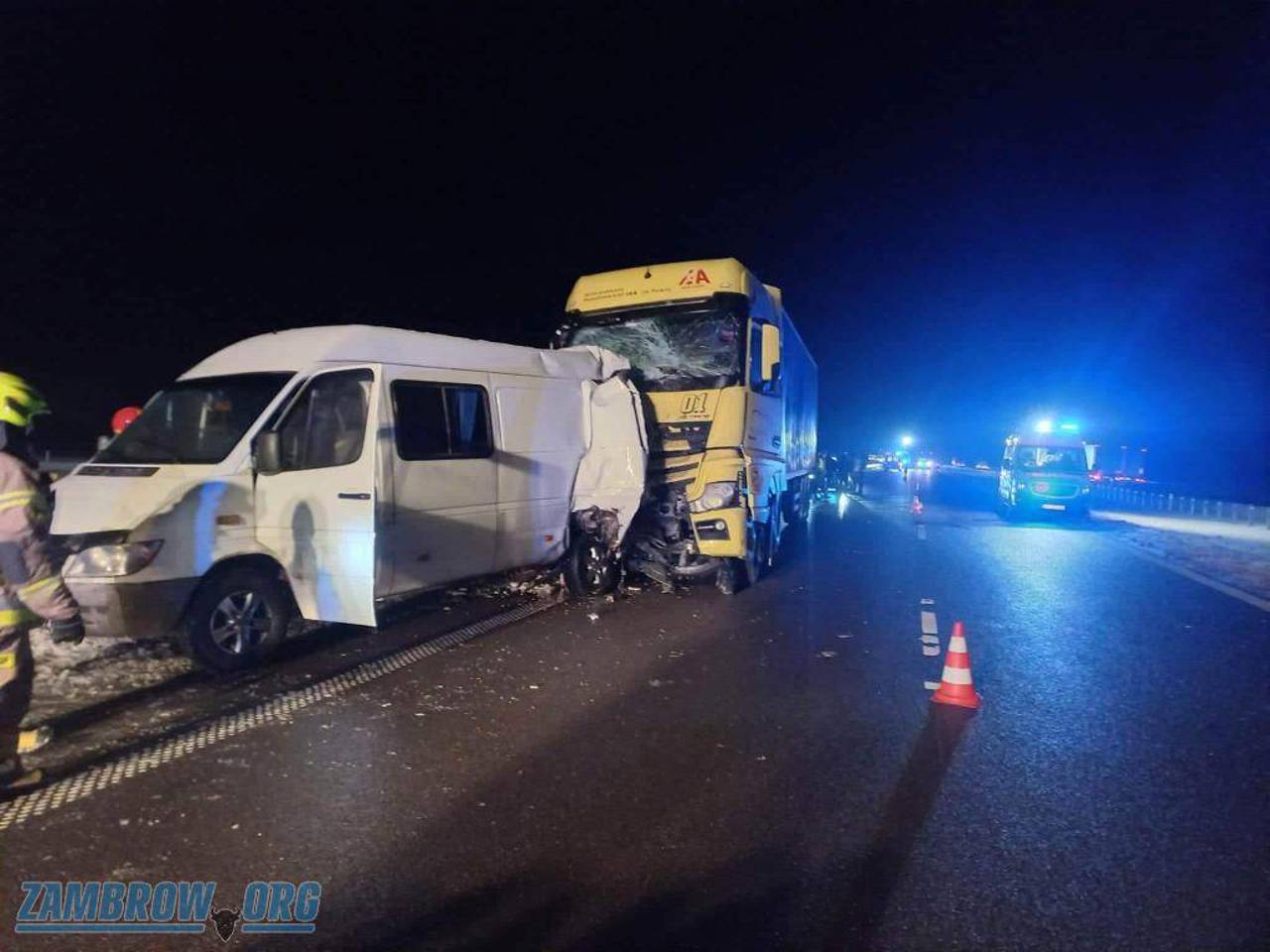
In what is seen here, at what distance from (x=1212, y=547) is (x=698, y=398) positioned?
11579mm

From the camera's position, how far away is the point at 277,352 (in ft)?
21.4

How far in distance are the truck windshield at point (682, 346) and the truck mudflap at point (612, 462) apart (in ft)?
2.47

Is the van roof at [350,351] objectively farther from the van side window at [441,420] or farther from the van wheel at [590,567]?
the van wheel at [590,567]

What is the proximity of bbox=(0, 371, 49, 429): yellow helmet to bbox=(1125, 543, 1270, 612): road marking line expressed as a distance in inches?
444

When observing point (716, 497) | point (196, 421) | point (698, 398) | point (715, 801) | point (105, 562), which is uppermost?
point (698, 398)

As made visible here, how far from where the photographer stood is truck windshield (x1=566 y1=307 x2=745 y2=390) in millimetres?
9328

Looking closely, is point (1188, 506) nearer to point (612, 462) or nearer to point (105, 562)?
point (612, 462)

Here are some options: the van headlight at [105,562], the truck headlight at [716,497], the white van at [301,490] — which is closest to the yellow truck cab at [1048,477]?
the truck headlight at [716,497]

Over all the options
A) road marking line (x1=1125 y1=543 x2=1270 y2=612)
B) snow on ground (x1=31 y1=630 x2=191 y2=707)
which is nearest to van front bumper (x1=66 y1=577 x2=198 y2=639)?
snow on ground (x1=31 y1=630 x2=191 y2=707)

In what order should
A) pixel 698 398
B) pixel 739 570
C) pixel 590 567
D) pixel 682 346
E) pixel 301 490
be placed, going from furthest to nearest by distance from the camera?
pixel 682 346
pixel 739 570
pixel 698 398
pixel 590 567
pixel 301 490

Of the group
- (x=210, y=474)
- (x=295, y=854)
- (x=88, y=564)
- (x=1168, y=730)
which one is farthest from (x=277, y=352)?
(x=1168, y=730)

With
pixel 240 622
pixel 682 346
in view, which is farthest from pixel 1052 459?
pixel 240 622

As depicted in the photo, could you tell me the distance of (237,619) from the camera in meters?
5.89

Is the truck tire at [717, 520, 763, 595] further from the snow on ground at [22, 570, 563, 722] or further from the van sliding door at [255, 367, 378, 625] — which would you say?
the snow on ground at [22, 570, 563, 722]
